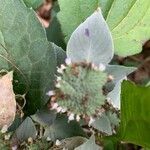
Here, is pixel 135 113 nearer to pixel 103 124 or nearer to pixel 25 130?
pixel 103 124

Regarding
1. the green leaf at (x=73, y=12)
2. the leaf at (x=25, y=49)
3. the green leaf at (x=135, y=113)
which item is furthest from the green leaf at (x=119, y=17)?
the green leaf at (x=135, y=113)

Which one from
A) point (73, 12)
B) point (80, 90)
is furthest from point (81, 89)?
point (73, 12)

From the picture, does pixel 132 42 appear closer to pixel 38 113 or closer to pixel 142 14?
pixel 142 14

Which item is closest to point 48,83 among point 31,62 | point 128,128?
point 31,62

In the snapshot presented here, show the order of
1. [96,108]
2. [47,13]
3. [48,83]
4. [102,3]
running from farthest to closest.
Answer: [47,13]
[102,3]
[48,83]
[96,108]

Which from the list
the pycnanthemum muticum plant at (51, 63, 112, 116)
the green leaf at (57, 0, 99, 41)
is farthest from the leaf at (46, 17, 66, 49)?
the pycnanthemum muticum plant at (51, 63, 112, 116)

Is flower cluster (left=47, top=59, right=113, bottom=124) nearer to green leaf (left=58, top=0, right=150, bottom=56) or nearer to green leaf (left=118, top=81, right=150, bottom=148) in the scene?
green leaf (left=118, top=81, right=150, bottom=148)
